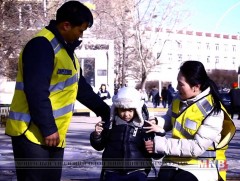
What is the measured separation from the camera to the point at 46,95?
347cm

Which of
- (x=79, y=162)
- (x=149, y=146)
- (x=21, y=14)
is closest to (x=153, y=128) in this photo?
(x=149, y=146)

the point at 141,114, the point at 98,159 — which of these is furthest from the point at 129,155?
the point at 98,159

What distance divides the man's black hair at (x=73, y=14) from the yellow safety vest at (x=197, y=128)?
94 cm

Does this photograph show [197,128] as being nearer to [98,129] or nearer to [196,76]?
[196,76]

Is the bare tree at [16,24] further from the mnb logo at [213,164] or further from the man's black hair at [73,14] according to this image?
the mnb logo at [213,164]

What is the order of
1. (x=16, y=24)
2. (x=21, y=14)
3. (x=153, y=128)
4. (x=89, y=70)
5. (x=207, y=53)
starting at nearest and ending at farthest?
(x=153, y=128) < (x=16, y=24) < (x=21, y=14) < (x=89, y=70) < (x=207, y=53)

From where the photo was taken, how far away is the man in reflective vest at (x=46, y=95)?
11.4 ft

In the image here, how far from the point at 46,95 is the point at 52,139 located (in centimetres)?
29

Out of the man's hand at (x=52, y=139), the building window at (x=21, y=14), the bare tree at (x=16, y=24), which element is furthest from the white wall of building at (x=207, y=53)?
the man's hand at (x=52, y=139)

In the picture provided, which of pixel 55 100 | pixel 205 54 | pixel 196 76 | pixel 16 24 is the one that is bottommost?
pixel 205 54

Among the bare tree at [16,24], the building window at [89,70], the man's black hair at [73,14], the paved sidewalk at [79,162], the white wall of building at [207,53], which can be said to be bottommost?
the white wall of building at [207,53]

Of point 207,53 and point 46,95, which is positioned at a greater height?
point 46,95

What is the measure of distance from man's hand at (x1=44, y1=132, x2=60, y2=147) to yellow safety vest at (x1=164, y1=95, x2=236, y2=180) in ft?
2.71

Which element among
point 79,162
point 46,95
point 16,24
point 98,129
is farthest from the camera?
point 16,24
